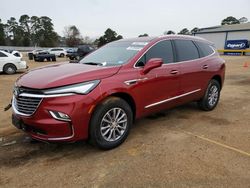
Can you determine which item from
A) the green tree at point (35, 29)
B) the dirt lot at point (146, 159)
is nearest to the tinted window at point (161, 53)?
the dirt lot at point (146, 159)

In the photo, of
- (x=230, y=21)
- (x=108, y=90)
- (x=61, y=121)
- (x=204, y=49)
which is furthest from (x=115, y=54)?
(x=230, y=21)

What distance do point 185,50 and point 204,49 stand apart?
2.84 ft

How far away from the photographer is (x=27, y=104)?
3.57m

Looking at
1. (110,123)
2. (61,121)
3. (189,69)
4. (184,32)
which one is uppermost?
(184,32)

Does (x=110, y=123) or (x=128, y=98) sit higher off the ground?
(x=128, y=98)

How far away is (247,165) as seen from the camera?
346 centimetres

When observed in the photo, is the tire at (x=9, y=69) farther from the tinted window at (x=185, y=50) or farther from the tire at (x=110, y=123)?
the tire at (x=110, y=123)

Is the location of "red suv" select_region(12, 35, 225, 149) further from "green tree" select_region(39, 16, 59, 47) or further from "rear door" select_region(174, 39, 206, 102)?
"green tree" select_region(39, 16, 59, 47)

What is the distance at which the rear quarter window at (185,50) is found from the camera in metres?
5.11

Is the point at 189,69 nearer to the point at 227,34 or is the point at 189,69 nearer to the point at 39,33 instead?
the point at 227,34

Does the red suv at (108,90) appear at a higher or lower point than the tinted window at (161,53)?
lower

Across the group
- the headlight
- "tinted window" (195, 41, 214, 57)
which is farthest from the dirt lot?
"tinted window" (195, 41, 214, 57)

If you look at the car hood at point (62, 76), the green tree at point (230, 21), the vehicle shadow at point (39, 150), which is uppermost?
the green tree at point (230, 21)

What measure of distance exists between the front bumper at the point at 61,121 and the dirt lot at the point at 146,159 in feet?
1.37
